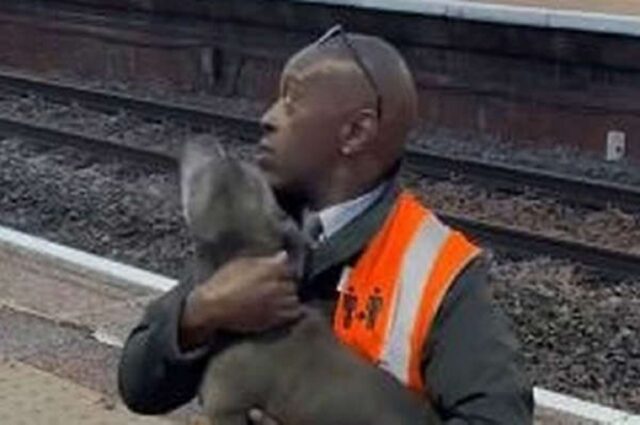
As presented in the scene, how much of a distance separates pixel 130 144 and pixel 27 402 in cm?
664

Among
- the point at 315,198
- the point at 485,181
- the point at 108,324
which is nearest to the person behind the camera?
the point at 315,198

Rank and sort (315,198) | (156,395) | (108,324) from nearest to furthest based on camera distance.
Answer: (315,198) → (156,395) → (108,324)

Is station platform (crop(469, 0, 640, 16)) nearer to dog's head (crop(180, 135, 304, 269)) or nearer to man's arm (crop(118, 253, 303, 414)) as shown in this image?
man's arm (crop(118, 253, 303, 414))

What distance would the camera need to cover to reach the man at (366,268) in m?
2.36

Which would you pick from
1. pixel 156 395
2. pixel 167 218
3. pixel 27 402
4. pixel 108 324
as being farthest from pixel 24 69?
pixel 156 395

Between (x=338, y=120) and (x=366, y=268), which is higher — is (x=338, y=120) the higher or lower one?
the higher one

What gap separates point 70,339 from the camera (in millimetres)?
6723

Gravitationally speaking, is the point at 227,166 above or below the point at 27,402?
above

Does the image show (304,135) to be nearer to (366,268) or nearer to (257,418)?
(366,268)

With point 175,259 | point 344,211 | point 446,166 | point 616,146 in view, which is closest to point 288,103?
point 344,211

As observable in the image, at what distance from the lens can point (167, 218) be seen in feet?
34.3

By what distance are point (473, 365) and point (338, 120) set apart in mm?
400

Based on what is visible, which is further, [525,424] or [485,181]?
[485,181]

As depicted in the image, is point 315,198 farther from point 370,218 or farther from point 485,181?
point 485,181
